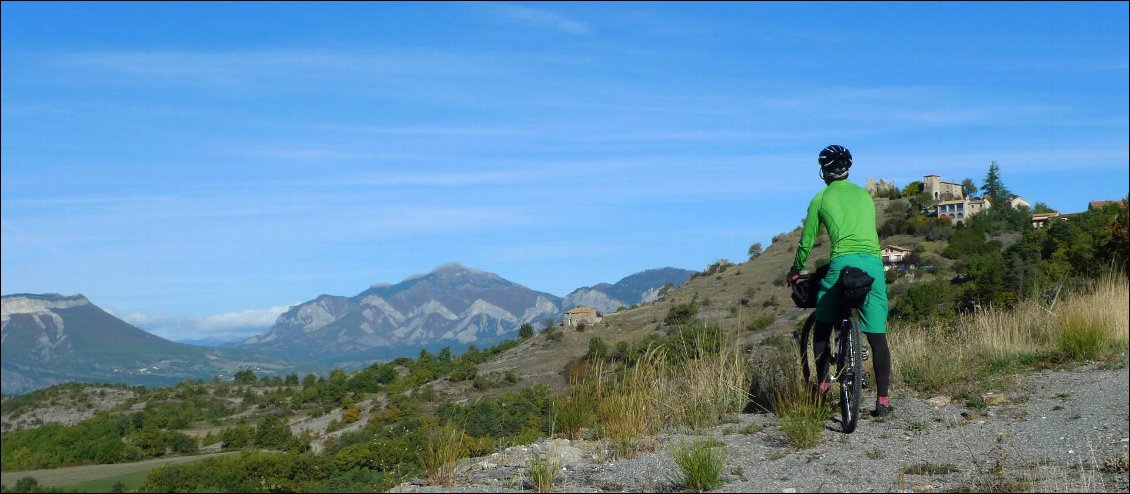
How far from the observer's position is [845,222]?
7.16 m

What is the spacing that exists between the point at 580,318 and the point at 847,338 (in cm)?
5990

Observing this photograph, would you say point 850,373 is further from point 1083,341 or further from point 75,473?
Answer: point 75,473

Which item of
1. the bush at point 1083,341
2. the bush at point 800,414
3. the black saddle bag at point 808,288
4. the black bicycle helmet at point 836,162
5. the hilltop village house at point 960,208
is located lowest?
the bush at point 800,414

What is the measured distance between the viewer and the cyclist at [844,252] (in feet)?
23.5

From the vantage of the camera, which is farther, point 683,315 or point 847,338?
point 683,315

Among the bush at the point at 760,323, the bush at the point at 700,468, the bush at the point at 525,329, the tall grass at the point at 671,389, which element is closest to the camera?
the bush at the point at 700,468

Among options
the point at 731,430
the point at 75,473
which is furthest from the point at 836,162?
the point at 75,473

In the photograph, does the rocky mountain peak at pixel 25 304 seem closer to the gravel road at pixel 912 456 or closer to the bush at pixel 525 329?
the gravel road at pixel 912 456

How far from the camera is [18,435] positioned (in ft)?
16.0

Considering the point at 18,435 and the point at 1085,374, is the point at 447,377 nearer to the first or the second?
the point at 1085,374

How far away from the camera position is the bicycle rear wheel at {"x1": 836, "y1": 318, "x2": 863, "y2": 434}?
711cm

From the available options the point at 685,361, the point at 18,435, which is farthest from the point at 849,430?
the point at 18,435

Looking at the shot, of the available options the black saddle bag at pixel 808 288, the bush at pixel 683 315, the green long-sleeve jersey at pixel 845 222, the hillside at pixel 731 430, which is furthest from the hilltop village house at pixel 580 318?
the green long-sleeve jersey at pixel 845 222

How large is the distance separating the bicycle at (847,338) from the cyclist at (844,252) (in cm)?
7
